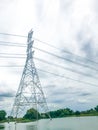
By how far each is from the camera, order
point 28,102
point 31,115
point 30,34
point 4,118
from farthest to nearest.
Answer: point 4,118
point 31,115
point 30,34
point 28,102

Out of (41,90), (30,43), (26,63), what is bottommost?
(41,90)

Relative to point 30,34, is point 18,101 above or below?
below

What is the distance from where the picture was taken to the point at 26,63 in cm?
7356

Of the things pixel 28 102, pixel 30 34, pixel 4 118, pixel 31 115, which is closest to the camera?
pixel 28 102

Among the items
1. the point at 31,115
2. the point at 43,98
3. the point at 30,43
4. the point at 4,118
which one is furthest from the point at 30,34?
the point at 4,118

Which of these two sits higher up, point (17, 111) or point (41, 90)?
point (41, 90)

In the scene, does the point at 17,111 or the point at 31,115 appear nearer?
the point at 17,111

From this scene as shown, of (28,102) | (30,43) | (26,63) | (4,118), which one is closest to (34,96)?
(28,102)

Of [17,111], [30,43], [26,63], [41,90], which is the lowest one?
[17,111]

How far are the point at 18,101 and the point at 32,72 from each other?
7.65 meters

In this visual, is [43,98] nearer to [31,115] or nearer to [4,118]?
[31,115]

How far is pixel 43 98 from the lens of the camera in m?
78.4

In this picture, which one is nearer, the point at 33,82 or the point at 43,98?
the point at 33,82

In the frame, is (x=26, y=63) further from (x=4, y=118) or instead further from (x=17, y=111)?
(x=4, y=118)
